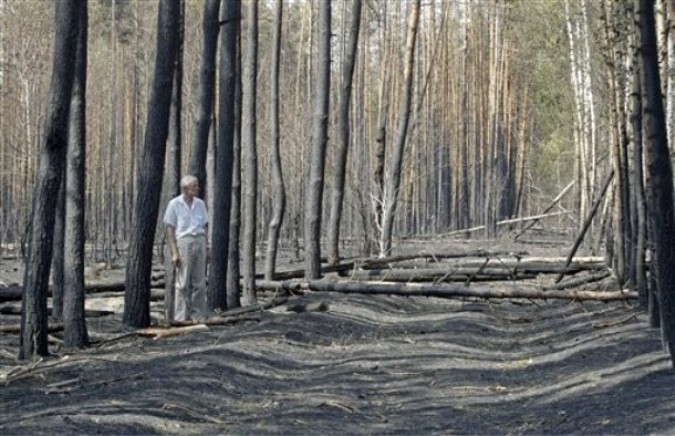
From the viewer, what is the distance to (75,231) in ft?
40.4

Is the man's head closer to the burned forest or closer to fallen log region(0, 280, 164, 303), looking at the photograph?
the burned forest

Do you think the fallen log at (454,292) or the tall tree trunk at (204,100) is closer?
the tall tree trunk at (204,100)

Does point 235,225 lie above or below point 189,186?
below

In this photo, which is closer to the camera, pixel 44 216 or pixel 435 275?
pixel 44 216

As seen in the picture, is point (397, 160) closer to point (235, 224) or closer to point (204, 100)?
point (235, 224)

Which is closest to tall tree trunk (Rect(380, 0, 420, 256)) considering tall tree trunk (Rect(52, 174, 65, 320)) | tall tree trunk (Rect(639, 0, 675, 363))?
tall tree trunk (Rect(52, 174, 65, 320))

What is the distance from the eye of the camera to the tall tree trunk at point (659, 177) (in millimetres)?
9219

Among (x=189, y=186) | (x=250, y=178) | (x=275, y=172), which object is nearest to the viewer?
(x=189, y=186)

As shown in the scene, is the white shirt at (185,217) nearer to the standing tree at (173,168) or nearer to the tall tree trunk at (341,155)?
the standing tree at (173,168)

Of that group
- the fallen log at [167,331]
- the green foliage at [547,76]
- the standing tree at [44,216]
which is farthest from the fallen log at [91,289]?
the green foliage at [547,76]

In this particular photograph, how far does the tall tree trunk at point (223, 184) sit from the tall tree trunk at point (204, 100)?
40 centimetres

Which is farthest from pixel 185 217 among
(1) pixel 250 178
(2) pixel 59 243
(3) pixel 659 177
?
(3) pixel 659 177

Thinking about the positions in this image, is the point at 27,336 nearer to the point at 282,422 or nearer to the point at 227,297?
the point at 282,422

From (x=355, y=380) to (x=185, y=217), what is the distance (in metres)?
4.79
